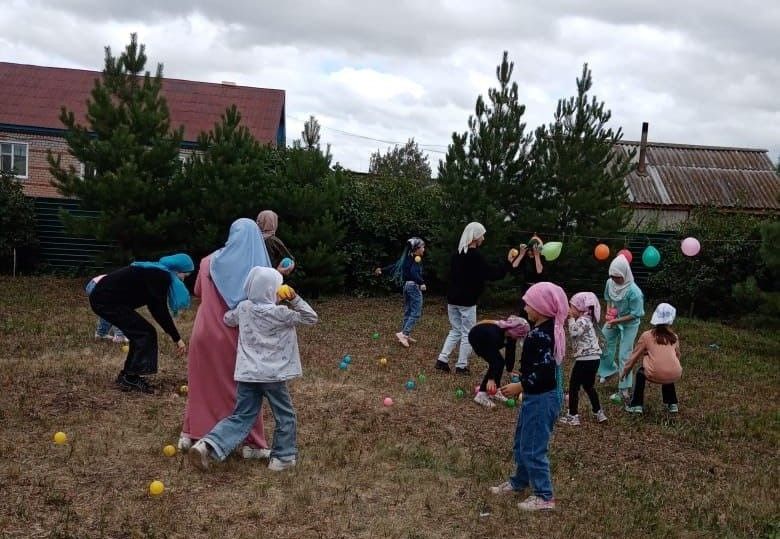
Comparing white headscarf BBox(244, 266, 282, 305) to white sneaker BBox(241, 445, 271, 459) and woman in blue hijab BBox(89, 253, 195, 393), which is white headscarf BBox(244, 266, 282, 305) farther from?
woman in blue hijab BBox(89, 253, 195, 393)

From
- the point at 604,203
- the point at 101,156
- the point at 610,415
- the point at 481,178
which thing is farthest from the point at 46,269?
the point at 610,415

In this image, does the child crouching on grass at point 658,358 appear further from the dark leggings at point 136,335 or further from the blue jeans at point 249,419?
the dark leggings at point 136,335

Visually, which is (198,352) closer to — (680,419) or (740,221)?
(680,419)

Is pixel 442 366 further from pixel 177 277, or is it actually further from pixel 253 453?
pixel 253 453

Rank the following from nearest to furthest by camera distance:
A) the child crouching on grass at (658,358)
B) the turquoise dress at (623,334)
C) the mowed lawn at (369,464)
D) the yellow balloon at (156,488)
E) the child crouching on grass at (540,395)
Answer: the mowed lawn at (369,464) < the yellow balloon at (156,488) < the child crouching on grass at (540,395) < the child crouching on grass at (658,358) < the turquoise dress at (623,334)

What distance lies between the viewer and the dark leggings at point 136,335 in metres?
7.15

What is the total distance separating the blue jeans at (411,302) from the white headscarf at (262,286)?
5.79m

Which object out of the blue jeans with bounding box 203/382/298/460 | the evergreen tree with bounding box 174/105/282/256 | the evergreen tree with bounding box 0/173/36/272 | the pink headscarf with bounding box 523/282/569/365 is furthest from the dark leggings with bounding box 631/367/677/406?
the evergreen tree with bounding box 0/173/36/272

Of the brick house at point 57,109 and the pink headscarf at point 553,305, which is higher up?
the brick house at point 57,109

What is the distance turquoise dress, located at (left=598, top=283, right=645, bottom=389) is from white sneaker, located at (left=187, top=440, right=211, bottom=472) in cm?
501

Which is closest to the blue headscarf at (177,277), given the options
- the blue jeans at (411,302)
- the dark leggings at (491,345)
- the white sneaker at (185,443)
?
the white sneaker at (185,443)

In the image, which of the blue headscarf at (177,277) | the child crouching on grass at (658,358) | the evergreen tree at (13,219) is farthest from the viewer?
the evergreen tree at (13,219)

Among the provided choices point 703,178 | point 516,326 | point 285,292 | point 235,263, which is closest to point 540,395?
point 516,326

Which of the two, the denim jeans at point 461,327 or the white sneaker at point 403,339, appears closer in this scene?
the denim jeans at point 461,327
